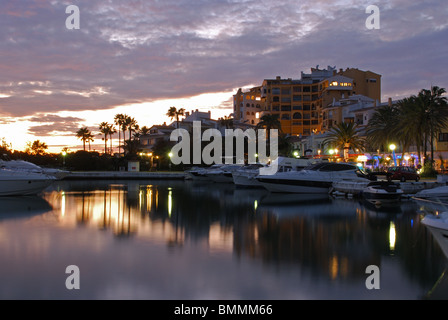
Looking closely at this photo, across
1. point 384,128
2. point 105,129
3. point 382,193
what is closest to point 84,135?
point 105,129

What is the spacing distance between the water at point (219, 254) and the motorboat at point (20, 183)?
7.64 metres

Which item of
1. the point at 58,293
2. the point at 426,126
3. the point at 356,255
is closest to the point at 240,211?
the point at 356,255

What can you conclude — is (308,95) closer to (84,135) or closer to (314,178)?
(84,135)

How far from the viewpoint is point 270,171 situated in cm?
4181

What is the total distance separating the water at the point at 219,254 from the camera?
906 centimetres

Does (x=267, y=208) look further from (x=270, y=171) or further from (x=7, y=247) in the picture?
(x=270, y=171)

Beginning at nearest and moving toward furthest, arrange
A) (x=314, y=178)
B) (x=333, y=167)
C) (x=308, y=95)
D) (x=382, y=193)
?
1. (x=382, y=193)
2. (x=314, y=178)
3. (x=333, y=167)
4. (x=308, y=95)

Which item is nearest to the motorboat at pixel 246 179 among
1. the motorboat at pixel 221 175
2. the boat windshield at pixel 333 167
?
the motorboat at pixel 221 175

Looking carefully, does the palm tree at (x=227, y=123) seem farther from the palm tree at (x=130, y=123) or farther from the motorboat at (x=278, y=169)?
the motorboat at (x=278, y=169)

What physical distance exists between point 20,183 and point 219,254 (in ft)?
71.3

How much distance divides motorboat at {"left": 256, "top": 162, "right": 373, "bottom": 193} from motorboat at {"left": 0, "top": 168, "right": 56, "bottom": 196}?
50.3 ft

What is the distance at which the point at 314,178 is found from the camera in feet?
110

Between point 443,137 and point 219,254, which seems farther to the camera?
point 443,137
